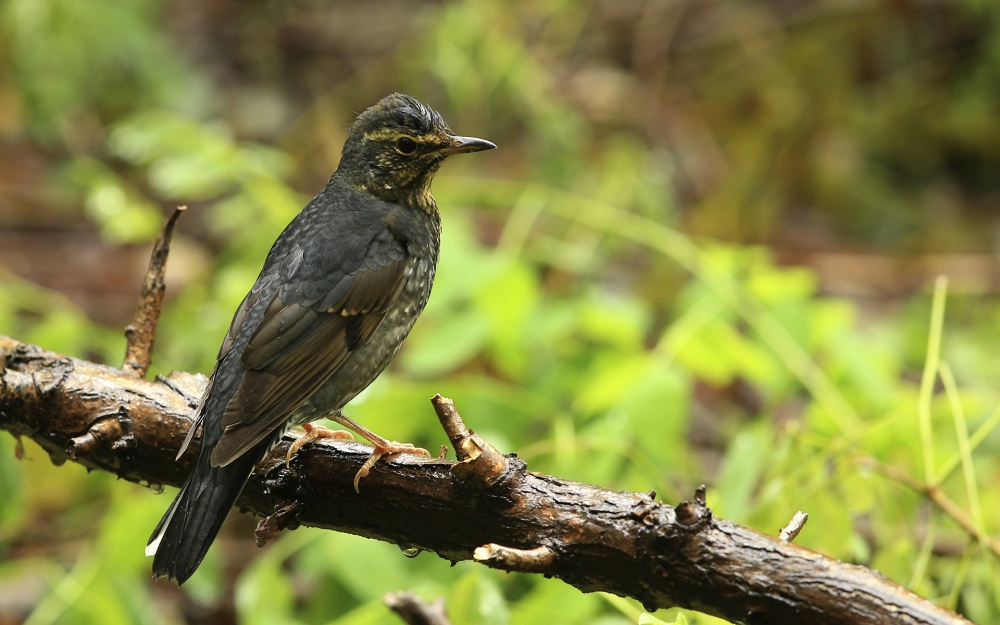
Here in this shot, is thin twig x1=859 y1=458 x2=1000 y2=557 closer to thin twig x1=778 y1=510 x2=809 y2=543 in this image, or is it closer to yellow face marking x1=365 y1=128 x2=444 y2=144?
thin twig x1=778 y1=510 x2=809 y2=543

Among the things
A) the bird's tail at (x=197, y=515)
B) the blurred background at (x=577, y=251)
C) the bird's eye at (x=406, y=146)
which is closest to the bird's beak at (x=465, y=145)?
the bird's eye at (x=406, y=146)

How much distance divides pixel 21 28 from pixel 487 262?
3776 millimetres

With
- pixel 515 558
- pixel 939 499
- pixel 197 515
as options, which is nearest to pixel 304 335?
pixel 197 515

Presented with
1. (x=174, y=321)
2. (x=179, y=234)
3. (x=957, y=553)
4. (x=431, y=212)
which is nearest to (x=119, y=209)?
(x=174, y=321)

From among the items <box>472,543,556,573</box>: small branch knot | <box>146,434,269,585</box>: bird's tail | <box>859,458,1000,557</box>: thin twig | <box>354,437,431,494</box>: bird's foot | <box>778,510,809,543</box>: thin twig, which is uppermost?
<box>859,458,1000,557</box>: thin twig

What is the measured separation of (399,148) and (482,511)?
156 cm

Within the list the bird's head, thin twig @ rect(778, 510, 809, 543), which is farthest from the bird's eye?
thin twig @ rect(778, 510, 809, 543)

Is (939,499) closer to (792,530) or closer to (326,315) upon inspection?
(792,530)

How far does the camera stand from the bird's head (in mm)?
3344

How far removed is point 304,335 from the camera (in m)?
2.93

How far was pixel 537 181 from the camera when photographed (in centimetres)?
751

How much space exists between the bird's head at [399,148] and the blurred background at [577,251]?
0.64m

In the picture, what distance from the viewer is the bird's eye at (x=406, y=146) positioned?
3.36 meters

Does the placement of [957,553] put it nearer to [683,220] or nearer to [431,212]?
[431,212]
